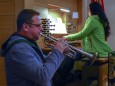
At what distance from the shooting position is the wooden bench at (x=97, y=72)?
13.6ft

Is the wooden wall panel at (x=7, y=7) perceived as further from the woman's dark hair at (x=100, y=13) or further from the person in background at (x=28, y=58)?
the person in background at (x=28, y=58)

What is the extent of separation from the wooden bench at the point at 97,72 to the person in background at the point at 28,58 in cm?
226

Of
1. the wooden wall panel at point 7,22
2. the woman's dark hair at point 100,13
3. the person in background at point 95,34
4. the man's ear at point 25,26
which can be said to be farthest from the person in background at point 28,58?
the woman's dark hair at point 100,13

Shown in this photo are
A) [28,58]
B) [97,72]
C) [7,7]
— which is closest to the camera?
[28,58]

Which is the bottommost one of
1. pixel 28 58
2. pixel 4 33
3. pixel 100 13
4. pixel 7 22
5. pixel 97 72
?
pixel 97 72

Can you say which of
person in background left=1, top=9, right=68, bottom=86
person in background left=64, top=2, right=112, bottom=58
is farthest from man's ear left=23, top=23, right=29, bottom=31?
person in background left=64, top=2, right=112, bottom=58

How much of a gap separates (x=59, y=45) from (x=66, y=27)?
3.62 metres

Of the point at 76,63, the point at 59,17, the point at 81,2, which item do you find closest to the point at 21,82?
the point at 76,63

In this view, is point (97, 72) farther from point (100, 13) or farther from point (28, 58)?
point (28, 58)

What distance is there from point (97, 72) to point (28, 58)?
8.52 feet

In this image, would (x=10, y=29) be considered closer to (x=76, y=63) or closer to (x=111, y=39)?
(x=76, y=63)

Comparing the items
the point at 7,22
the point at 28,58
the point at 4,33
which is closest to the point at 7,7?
the point at 7,22

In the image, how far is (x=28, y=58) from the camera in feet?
5.83

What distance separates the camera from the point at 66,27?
18.2ft
